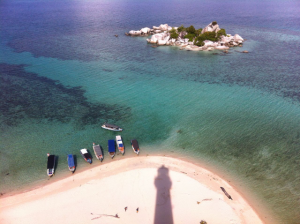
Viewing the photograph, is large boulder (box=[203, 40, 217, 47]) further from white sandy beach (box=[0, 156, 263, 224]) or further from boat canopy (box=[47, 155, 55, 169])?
boat canopy (box=[47, 155, 55, 169])

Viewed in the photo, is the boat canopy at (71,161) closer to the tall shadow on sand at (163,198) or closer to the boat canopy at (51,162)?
the boat canopy at (51,162)

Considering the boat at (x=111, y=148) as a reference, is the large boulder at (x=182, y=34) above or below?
above

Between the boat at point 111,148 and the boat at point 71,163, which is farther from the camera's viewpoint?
the boat at point 111,148

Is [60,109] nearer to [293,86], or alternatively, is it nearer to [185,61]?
[185,61]

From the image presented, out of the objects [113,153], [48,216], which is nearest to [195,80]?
[113,153]

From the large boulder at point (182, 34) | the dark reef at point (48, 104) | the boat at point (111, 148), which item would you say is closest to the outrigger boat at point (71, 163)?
the boat at point (111, 148)

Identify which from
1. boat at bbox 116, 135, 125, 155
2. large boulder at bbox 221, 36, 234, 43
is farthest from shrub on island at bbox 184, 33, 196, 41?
boat at bbox 116, 135, 125, 155

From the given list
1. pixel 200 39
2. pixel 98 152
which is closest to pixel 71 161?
pixel 98 152
